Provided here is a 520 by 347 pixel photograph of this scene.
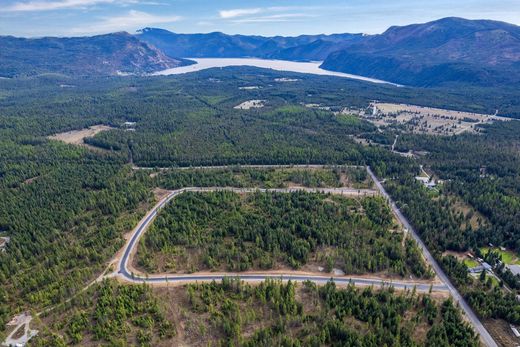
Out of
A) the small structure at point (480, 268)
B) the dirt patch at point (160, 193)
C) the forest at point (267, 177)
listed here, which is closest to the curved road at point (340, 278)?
the small structure at point (480, 268)

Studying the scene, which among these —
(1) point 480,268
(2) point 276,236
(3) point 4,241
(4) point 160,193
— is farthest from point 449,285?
(3) point 4,241

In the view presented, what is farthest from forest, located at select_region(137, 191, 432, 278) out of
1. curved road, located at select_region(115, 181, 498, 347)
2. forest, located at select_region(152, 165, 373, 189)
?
forest, located at select_region(152, 165, 373, 189)

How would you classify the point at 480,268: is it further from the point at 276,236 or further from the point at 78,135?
the point at 78,135

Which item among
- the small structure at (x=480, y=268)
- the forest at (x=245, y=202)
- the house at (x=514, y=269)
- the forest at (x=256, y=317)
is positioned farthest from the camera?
the small structure at (x=480, y=268)

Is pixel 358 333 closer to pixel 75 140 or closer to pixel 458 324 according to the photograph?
pixel 458 324

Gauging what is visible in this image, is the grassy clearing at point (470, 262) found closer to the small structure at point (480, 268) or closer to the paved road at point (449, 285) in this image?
the small structure at point (480, 268)

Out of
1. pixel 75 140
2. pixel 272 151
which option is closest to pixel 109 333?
pixel 272 151

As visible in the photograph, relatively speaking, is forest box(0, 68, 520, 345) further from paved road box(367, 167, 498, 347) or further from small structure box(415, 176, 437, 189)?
small structure box(415, 176, 437, 189)
